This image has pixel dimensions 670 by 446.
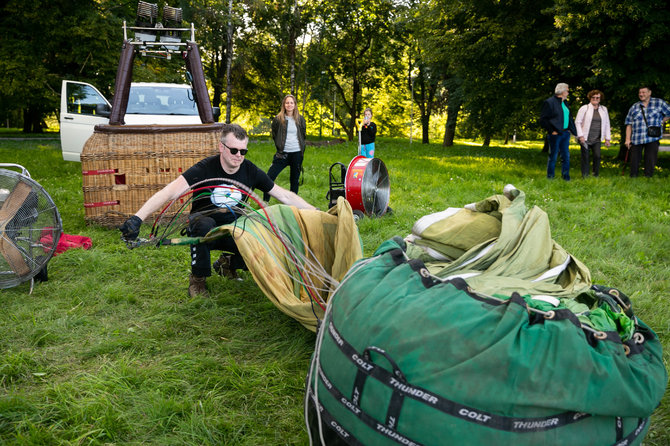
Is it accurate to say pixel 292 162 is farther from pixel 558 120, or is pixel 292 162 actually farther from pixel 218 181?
pixel 558 120

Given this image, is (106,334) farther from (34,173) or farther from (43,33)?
(43,33)

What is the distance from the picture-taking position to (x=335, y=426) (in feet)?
6.53

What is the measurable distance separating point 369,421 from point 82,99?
11513mm

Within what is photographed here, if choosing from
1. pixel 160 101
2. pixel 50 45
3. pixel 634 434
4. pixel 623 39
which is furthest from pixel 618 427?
pixel 50 45

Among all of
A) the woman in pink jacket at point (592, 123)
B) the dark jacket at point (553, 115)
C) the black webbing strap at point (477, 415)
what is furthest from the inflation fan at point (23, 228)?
the woman in pink jacket at point (592, 123)

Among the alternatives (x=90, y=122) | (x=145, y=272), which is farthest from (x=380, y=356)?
(x=90, y=122)

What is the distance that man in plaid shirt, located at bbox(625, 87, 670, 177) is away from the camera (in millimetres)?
9461

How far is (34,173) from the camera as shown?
10.8m

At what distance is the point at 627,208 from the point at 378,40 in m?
22.2

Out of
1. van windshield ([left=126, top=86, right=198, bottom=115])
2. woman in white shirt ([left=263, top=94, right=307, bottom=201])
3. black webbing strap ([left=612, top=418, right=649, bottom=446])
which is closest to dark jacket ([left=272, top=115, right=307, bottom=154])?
woman in white shirt ([left=263, top=94, right=307, bottom=201])

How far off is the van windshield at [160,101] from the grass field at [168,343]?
2.52 meters

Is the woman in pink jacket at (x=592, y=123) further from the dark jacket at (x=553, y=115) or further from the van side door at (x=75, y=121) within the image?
the van side door at (x=75, y=121)

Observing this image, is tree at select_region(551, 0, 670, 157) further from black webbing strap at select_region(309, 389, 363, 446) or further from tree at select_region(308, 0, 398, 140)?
tree at select_region(308, 0, 398, 140)

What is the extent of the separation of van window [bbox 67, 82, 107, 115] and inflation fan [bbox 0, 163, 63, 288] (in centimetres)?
755
